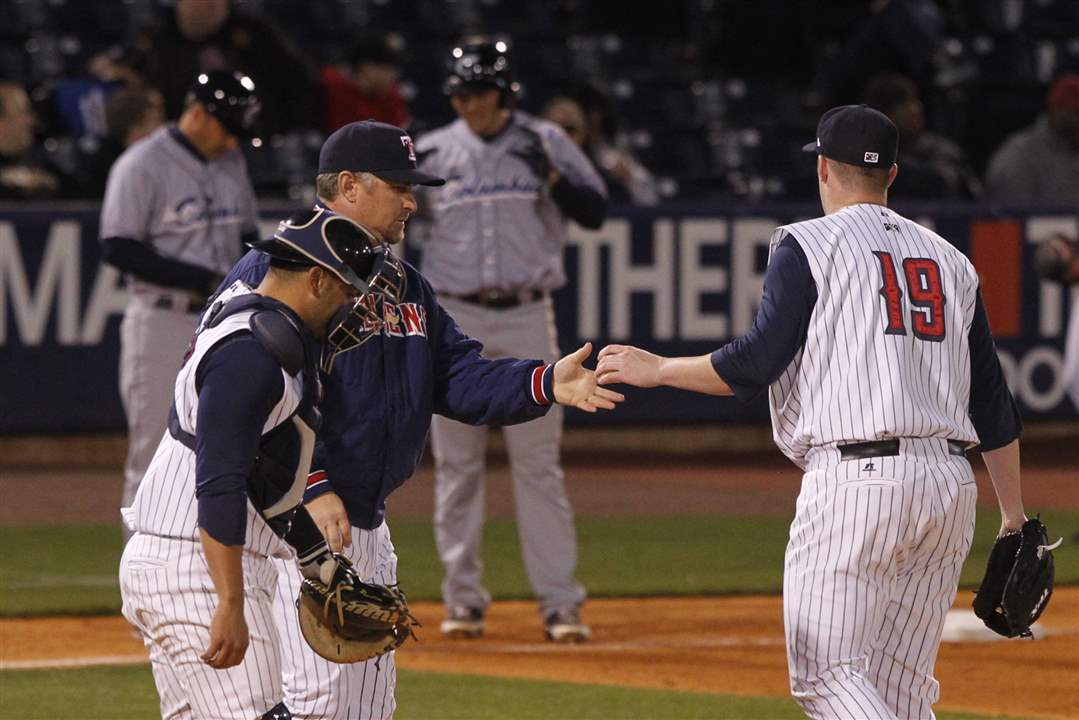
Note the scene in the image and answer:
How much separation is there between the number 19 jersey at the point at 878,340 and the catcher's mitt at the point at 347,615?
1.19 m

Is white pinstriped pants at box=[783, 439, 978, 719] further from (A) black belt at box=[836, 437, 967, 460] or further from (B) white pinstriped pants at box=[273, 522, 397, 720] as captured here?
(B) white pinstriped pants at box=[273, 522, 397, 720]

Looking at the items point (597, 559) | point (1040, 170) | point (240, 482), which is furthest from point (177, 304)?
point (1040, 170)

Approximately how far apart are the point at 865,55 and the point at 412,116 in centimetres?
360

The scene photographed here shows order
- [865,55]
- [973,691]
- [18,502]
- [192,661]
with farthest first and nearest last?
[865,55] < [18,502] < [973,691] < [192,661]

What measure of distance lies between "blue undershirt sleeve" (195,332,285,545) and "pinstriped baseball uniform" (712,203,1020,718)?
4.48 feet

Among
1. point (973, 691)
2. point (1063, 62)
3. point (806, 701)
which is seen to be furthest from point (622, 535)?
point (1063, 62)

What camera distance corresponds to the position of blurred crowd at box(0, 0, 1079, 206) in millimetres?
13312

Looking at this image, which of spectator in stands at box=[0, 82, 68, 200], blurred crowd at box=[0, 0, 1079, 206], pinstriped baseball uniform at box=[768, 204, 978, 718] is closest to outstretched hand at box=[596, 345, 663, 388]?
pinstriped baseball uniform at box=[768, 204, 978, 718]

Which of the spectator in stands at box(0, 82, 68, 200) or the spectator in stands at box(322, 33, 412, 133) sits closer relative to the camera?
the spectator in stands at box(0, 82, 68, 200)

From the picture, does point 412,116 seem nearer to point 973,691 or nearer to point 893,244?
point 973,691

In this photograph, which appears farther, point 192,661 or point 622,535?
point 622,535

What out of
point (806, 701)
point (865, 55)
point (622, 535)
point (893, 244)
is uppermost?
point (865, 55)

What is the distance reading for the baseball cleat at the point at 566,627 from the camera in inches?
328

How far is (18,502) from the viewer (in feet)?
40.2
